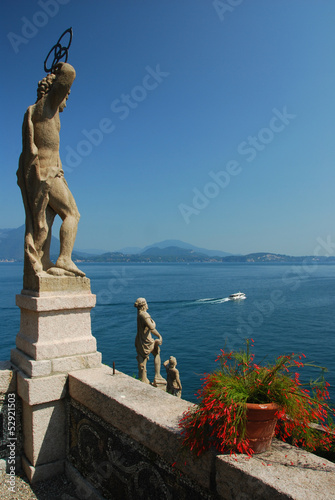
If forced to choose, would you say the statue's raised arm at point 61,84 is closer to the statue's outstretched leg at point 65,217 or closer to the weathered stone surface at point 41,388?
the statue's outstretched leg at point 65,217

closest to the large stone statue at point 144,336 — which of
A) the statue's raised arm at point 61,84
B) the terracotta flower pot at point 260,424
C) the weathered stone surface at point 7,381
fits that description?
the weathered stone surface at point 7,381

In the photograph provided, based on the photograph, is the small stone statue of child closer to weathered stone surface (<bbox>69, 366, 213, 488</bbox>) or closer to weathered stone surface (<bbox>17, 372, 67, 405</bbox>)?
weathered stone surface (<bbox>69, 366, 213, 488</bbox>)

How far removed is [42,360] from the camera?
4555 millimetres

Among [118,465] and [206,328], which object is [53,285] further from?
[206,328]

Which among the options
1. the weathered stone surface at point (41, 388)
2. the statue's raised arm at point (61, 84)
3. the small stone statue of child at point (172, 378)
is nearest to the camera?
the weathered stone surface at point (41, 388)

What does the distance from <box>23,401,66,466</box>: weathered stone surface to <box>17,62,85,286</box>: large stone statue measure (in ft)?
5.51

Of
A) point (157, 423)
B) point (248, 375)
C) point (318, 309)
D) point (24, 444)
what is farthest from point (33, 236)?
point (318, 309)

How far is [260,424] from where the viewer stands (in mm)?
2623

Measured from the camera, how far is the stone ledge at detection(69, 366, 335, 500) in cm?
227

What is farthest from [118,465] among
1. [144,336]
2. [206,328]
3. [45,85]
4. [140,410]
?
[206,328]

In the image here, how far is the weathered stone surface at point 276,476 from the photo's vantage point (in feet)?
7.18

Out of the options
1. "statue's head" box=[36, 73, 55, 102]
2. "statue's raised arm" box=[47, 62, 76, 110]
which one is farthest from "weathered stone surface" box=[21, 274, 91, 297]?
"statue's head" box=[36, 73, 55, 102]

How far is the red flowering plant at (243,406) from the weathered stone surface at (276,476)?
11cm

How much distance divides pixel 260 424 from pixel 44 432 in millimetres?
3091
